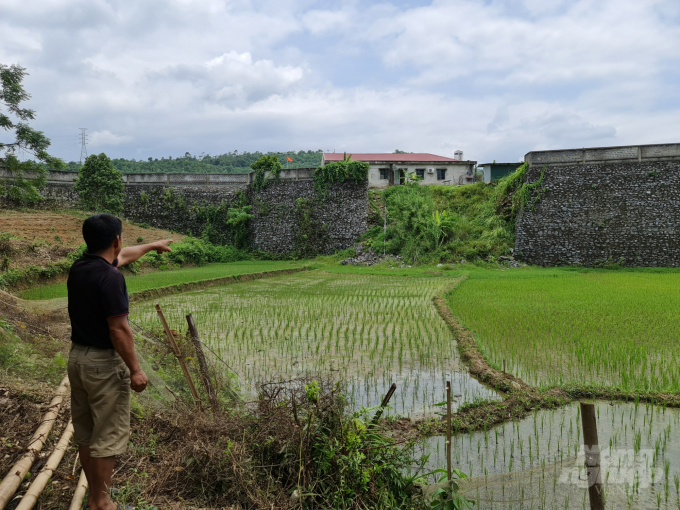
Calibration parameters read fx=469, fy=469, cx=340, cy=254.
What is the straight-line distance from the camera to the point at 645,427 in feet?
12.2

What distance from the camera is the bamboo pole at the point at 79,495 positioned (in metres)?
2.26

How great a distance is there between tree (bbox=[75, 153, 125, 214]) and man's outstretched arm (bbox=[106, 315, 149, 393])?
20.1m

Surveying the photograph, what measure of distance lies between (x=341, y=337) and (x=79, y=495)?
185 inches

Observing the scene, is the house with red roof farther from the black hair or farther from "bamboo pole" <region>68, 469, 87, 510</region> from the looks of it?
"bamboo pole" <region>68, 469, 87, 510</region>

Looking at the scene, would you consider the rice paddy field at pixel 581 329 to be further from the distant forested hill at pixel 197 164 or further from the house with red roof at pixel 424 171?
the distant forested hill at pixel 197 164

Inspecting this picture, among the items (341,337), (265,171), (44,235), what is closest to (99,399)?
(341,337)

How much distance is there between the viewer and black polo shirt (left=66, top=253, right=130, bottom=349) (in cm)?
223

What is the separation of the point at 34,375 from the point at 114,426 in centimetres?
219

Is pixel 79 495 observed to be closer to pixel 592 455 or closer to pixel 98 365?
pixel 98 365

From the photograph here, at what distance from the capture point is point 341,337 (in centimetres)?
685

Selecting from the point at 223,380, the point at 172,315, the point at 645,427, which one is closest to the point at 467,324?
the point at 645,427

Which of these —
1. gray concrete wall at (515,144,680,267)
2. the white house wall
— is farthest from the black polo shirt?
the white house wall

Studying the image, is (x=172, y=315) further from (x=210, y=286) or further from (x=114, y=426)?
(x=114, y=426)

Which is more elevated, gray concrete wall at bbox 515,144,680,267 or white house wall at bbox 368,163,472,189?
white house wall at bbox 368,163,472,189
